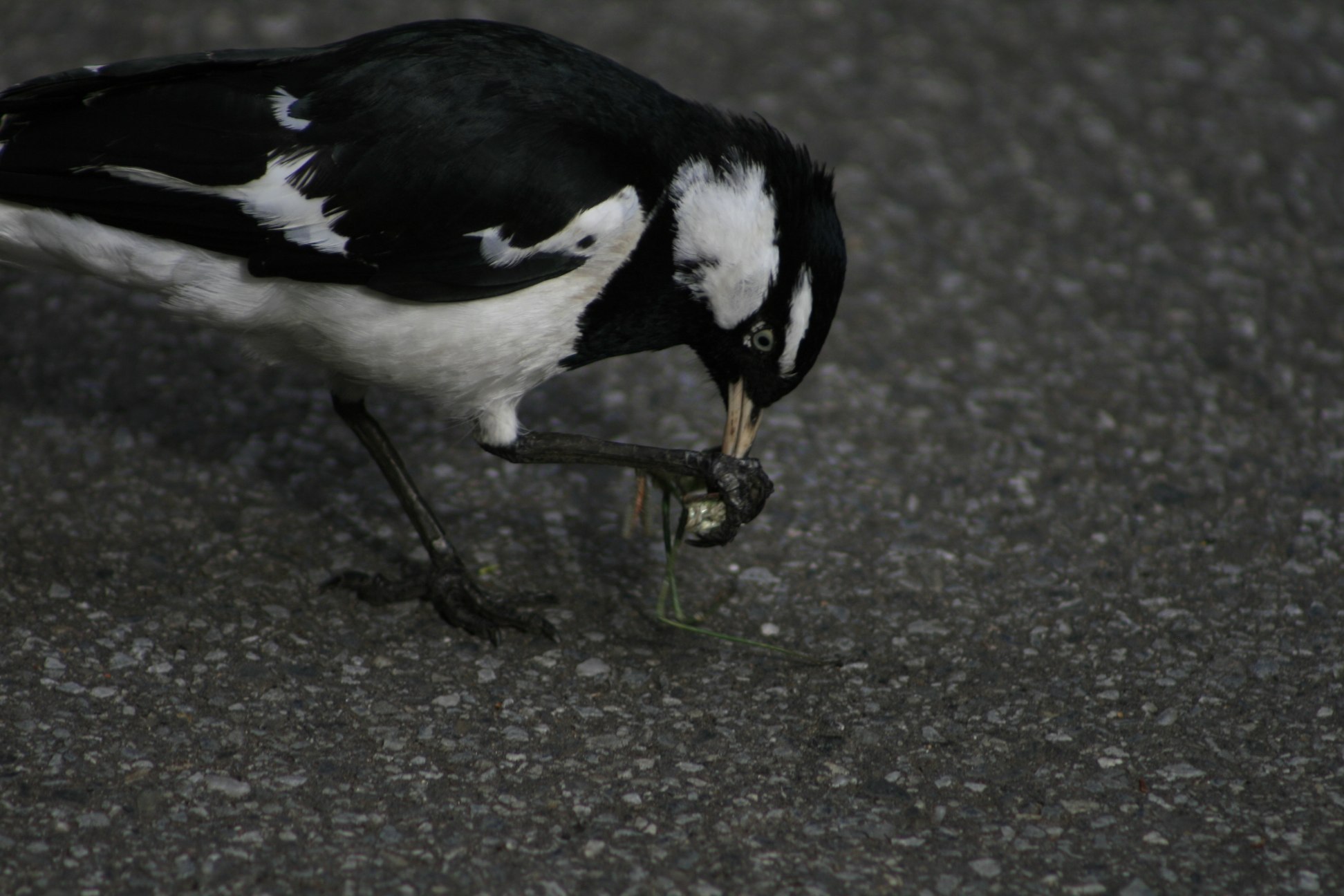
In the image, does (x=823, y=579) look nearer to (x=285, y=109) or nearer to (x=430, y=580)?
(x=430, y=580)

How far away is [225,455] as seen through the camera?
4.36 metres

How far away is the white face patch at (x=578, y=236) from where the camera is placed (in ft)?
11.0

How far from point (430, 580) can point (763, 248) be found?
1243mm

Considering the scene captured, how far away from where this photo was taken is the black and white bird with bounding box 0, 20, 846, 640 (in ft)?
10.9

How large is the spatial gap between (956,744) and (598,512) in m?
1.41

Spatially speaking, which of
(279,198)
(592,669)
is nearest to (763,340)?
(592,669)

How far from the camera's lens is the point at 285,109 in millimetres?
3404

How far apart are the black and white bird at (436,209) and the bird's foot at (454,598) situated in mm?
458

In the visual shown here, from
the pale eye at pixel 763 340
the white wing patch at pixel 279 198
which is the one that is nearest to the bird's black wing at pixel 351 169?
the white wing patch at pixel 279 198

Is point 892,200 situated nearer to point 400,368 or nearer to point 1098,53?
point 1098,53

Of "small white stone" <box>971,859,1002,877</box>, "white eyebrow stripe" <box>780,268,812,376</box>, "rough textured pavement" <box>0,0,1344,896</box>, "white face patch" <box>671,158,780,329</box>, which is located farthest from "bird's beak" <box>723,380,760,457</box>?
"small white stone" <box>971,859,1002,877</box>

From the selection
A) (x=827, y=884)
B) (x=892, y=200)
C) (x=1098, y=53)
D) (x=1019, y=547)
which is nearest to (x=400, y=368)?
(x=827, y=884)

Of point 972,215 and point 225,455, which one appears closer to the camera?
point 225,455

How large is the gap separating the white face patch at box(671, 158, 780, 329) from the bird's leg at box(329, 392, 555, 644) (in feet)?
3.17
